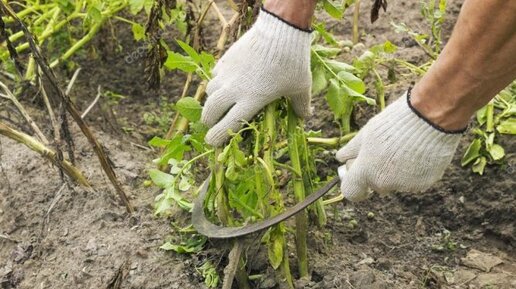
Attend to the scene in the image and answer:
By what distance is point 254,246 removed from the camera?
184 centimetres

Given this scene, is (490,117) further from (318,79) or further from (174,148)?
(174,148)

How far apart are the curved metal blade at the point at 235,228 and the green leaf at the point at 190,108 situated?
18cm

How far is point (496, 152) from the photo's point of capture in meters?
2.20

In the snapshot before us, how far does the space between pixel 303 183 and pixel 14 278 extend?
2.79 ft

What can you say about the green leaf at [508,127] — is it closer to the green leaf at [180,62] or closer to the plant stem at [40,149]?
the green leaf at [180,62]

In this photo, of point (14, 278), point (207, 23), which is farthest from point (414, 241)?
point (207, 23)

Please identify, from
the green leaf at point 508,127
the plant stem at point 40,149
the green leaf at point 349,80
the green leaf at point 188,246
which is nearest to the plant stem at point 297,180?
the green leaf at point 349,80

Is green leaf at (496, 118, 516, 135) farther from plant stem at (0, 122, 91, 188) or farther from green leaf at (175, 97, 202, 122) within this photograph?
plant stem at (0, 122, 91, 188)

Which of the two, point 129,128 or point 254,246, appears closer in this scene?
point 254,246

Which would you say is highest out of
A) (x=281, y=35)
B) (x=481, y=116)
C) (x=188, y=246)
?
(x=281, y=35)

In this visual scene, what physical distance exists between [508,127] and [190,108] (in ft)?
3.35

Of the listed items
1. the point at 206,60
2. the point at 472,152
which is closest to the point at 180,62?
the point at 206,60

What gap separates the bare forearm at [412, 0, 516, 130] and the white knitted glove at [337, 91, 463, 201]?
3 centimetres

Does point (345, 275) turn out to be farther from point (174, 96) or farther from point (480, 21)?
point (174, 96)
